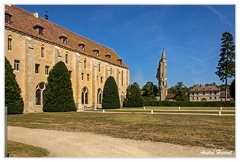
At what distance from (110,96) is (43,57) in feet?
41.0

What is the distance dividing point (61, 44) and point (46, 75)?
201 inches

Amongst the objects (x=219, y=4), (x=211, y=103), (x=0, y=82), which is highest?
(x=219, y=4)

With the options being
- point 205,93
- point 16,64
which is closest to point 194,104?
point 16,64

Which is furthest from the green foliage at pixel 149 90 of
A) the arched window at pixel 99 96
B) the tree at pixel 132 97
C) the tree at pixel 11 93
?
the tree at pixel 11 93

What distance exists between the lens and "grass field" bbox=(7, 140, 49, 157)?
678cm

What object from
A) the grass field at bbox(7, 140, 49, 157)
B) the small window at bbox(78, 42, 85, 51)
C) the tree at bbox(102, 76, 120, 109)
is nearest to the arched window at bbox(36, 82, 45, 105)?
the tree at bbox(102, 76, 120, 109)

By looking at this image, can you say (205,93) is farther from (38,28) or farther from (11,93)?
(11,93)

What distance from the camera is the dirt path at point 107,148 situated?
6.94 metres

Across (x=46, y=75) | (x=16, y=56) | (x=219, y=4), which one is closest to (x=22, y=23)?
(x=16, y=56)

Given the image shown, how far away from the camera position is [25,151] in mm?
7047

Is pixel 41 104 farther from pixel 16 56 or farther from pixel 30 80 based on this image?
pixel 16 56

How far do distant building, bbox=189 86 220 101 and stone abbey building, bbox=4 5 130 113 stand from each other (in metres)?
53.5

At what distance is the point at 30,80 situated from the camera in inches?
957

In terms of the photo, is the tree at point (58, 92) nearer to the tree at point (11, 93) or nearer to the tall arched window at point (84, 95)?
the tree at point (11, 93)
